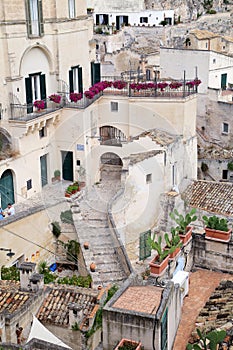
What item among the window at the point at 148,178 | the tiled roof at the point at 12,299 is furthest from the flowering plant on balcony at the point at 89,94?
the tiled roof at the point at 12,299

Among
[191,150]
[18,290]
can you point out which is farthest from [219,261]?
[191,150]

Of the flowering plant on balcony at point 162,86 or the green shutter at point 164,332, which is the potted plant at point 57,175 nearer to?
the flowering plant on balcony at point 162,86

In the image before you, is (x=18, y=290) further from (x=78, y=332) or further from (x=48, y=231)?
(x=48, y=231)

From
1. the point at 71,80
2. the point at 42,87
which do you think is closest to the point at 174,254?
the point at 42,87

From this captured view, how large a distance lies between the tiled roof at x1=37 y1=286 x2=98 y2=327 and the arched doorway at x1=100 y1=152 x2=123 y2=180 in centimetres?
1300

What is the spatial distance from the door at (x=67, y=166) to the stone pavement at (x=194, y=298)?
1202 centimetres

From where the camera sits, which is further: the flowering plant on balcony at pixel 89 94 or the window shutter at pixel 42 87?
the flowering plant on balcony at pixel 89 94

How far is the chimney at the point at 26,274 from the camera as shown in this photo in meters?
14.1

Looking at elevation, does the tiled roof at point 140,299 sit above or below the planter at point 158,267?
A: above

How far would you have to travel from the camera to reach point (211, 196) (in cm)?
2408

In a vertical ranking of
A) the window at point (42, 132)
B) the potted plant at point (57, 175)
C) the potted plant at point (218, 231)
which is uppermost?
the window at point (42, 132)

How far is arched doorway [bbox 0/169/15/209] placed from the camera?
893 inches

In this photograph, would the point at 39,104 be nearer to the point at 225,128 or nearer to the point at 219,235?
the point at 219,235

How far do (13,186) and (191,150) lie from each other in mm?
9720
